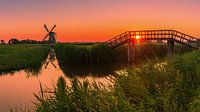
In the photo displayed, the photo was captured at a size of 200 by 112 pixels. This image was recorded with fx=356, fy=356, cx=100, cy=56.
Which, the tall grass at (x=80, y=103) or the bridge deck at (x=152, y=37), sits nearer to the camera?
the tall grass at (x=80, y=103)

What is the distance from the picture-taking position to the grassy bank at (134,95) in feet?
30.2

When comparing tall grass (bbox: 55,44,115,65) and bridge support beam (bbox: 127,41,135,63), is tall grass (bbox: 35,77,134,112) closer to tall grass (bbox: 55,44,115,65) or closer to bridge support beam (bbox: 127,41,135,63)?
tall grass (bbox: 55,44,115,65)

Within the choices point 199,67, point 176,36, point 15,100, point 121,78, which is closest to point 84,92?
point 121,78

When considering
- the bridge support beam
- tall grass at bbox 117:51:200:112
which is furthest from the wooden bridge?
tall grass at bbox 117:51:200:112

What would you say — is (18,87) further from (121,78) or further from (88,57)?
(88,57)

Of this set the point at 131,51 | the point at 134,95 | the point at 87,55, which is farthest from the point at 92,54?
the point at 134,95

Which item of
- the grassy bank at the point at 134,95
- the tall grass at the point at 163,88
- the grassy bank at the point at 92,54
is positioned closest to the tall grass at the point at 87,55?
the grassy bank at the point at 92,54

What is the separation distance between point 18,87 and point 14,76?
8.69 m

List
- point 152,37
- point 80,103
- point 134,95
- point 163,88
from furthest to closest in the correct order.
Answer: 1. point 152,37
2. point 163,88
3. point 134,95
4. point 80,103

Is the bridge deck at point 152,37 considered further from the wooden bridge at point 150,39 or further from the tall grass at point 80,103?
the tall grass at point 80,103

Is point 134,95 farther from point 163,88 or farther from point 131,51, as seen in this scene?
point 131,51

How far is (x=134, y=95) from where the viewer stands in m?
11.7

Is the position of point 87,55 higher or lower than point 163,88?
lower

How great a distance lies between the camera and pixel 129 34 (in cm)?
5894
